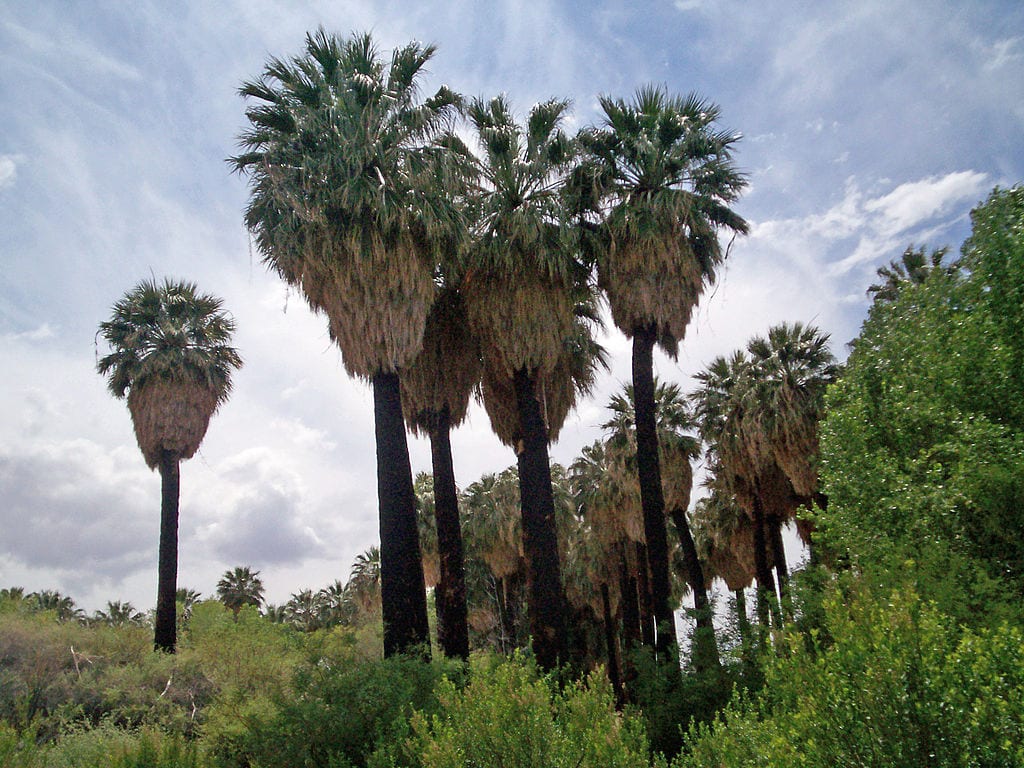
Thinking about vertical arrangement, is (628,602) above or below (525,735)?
above

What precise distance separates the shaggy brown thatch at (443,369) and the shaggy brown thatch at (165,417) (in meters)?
10.1

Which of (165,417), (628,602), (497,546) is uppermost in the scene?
(165,417)

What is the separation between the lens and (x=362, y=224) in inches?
584

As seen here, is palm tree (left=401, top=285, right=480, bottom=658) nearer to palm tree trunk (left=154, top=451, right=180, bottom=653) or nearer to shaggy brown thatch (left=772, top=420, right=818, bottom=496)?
palm tree trunk (left=154, top=451, right=180, bottom=653)

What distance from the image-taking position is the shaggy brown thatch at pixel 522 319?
15938mm

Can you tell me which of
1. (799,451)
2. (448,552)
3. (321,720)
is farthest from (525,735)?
(799,451)

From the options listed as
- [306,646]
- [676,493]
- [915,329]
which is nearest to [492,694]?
[306,646]

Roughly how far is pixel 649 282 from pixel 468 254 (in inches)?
166

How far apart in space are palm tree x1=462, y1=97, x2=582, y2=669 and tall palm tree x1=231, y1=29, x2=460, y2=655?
57.2 inches

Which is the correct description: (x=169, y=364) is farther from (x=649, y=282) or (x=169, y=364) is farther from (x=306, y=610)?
(x=306, y=610)

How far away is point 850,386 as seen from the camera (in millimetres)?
13125

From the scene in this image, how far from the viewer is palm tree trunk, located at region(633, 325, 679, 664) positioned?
1641 cm

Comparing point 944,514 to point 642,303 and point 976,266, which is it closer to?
point 976,266

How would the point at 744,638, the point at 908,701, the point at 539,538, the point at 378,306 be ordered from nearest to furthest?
the point at 908,701, the point at 744,638, the point at 378,306, the point at 539,538
